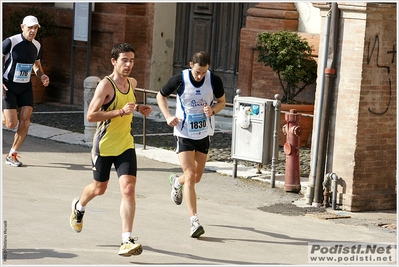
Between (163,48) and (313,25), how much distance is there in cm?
395

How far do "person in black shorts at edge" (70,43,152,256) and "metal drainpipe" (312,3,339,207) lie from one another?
120 inches

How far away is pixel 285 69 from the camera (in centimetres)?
1523

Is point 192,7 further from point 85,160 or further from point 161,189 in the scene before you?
point 161,189

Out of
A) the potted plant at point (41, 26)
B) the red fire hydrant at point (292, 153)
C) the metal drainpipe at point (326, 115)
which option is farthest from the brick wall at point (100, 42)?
the metal drainpipe at point (326, 115)

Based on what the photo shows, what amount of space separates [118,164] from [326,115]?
3368 mm

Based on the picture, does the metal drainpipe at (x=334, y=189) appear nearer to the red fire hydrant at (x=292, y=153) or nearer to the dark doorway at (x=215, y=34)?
the red fire hydrant at (x=292, y=153)

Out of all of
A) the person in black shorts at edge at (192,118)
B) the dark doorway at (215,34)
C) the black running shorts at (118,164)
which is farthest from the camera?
the dark doorway at (215,34)

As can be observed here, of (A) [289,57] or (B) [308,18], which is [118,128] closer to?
(A) [289,57]

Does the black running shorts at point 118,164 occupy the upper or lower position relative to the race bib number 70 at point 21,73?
lower

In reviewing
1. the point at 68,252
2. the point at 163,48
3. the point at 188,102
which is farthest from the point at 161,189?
the point at 163,48

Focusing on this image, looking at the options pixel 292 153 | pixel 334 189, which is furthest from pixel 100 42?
pixel 334 189

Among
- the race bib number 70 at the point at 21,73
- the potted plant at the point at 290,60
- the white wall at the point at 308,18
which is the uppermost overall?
the white wall at the point at 308,18

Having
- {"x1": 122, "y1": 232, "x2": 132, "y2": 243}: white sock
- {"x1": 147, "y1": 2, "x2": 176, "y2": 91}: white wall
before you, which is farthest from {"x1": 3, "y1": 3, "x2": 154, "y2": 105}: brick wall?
{"x1": 122, "y1": 232, "x2": 132, "y2": 243}: white sock

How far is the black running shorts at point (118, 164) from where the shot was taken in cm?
847
